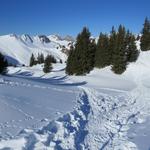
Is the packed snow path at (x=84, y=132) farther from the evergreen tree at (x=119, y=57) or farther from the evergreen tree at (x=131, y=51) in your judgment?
the evergreen tree at (x=131, y=51)

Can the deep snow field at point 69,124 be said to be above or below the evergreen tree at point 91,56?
below

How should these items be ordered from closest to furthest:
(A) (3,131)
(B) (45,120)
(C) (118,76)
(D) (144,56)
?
1. (A) (3,131)
2. (B) (45,120)
3. (C) (118,76)
4. (D) (144,56)

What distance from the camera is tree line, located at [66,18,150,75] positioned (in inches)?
1882

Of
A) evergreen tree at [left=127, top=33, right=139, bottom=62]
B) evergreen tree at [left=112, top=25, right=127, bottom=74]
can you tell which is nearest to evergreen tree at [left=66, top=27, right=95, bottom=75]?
evergreen tree at [left=112, top=25, right=127, bottom=74]

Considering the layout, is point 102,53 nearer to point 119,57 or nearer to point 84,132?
point 119,57

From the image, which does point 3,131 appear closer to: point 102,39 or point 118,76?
point 118,76

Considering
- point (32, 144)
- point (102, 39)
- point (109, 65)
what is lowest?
point (32, 144)

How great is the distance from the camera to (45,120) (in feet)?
45.0

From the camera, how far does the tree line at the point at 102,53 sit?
47803 mm

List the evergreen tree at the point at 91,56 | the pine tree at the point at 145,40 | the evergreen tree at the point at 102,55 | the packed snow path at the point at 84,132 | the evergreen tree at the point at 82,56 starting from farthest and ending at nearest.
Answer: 1. the pine tree at the point at 145,40
2. the evergreen tree at the point at 102,55
3. the evergreen tree at the point at 91,56
4. the evergreen tree at the point at 82,56
5. the packed snow path at the point at 84,132

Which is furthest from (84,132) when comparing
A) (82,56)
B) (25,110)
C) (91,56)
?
(91,56)

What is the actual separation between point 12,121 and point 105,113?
711 cm

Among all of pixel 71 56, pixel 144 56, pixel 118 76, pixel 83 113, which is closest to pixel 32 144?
pixel 83 113

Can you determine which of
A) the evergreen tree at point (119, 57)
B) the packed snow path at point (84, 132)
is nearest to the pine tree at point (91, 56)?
the evergreen tree at point (119, 57)
